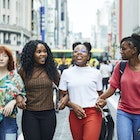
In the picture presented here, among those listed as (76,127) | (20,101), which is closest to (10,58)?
(20,101)

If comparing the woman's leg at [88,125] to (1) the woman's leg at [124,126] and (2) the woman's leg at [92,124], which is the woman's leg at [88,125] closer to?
(2) the woman's leg at [92,124]

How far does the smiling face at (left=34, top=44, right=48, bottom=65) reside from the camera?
471 centimetres

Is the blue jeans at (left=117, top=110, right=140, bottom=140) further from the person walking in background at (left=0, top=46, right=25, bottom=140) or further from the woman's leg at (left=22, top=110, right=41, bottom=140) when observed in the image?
the person walking in background at (left=0, top=46, right=25, bottom=140)

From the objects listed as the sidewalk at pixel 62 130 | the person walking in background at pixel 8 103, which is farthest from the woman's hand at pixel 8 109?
the sidewalk at pixel 62 130

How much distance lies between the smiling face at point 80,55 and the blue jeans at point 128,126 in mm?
Result: 692

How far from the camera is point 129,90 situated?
4430 mm

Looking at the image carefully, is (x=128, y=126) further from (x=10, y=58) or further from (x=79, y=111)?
(x=10, y=58)

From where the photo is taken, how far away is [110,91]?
15.4 feet

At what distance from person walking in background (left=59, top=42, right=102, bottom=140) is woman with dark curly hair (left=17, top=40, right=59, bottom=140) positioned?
172 mm

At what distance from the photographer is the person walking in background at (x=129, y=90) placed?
4.43m

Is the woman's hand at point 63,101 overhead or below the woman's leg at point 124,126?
overhead

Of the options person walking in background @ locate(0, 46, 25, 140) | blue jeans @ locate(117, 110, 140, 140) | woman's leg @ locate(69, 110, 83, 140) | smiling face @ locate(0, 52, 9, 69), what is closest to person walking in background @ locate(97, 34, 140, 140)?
blue jeans @ locate(117, 110, 140, 140)

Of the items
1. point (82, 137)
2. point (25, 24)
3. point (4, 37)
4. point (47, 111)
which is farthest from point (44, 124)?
point (25, 24)

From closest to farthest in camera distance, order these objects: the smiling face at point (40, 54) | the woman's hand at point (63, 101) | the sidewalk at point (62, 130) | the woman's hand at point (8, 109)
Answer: the woman's hand at point (8, 109) < the woman's hand at point (63, 101) < the smiling face at point (40, 54) < the sidewalk at point (62, 130)
